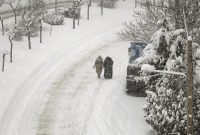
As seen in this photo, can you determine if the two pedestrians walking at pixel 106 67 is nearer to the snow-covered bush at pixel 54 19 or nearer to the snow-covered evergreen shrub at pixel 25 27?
the snow-covered evergreen shrub at pixel 25 27

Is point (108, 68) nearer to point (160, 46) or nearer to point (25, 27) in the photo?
point (160, 46)

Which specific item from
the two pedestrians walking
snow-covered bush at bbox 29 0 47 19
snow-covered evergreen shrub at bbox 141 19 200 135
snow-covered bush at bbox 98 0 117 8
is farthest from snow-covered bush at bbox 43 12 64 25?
snow-covered evergreen shrub at bbox 141 19 200 135

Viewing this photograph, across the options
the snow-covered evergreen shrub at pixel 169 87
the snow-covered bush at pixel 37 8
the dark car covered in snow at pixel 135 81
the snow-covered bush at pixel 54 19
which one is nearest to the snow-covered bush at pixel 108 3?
the snow-covered bush at pixel 54 19

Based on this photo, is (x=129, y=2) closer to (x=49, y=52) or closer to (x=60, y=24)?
(x=60, y=24)

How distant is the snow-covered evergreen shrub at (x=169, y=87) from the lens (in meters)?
17.7

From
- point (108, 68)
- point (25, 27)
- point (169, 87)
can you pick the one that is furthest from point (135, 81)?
point (25, 27)

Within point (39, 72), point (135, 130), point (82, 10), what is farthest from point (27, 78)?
point (82, 10)

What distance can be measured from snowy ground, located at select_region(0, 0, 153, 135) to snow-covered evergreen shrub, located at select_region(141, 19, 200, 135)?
1.64m

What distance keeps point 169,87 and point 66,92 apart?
787 cm

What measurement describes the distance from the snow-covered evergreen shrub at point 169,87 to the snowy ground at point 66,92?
5.38 ft

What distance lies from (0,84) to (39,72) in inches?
142

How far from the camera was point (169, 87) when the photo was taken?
18.3 metres

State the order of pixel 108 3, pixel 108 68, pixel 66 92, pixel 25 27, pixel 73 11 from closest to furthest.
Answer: pixel 66 92 → pixel 108 68 → pixel 25 27 → pixel 73 11 → pixel 108 3

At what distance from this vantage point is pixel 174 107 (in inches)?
701
